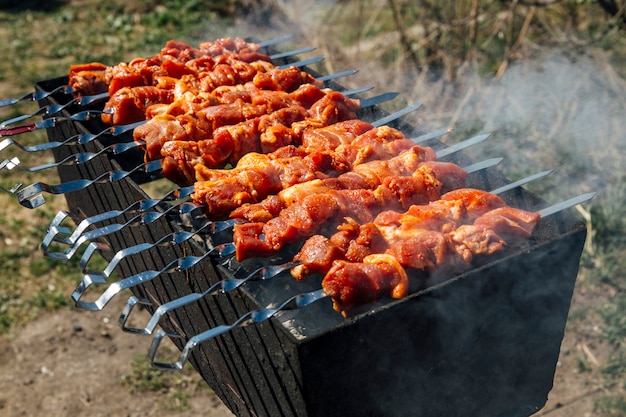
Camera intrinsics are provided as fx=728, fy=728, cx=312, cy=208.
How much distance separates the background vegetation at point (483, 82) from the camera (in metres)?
5.59

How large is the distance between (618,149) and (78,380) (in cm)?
500

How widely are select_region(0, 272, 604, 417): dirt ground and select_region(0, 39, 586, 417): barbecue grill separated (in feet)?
5.25

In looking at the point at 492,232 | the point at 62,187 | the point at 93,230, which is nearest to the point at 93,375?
the point at 62,187

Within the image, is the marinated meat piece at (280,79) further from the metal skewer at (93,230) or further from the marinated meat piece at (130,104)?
the metal skewer at (93,230)

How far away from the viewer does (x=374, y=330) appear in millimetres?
2533

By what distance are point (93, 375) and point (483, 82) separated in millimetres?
4992

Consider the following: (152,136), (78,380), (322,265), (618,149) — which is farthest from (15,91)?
(322,265)

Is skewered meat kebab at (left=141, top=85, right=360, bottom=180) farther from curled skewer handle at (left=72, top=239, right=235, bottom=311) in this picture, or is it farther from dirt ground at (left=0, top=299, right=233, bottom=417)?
dirt ground at (left=0, top=299, right=233, bottom=417)

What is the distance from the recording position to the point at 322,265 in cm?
279

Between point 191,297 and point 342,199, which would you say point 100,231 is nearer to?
point 191,297

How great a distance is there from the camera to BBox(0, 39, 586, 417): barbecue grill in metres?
2.53

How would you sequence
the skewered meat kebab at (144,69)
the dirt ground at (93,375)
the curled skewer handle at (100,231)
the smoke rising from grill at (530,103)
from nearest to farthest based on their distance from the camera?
the curled skewer handle at (100,231) < the skewered meat kebab at (144,69) < the dirt ground at (93,375) < the smoke rising from grill at (530,103)

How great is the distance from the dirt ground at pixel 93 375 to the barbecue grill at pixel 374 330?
1.60 metres

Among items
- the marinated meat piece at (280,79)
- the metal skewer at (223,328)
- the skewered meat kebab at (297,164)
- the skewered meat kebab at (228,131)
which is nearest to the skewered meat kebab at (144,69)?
the marinated meat piece at (280,79)
